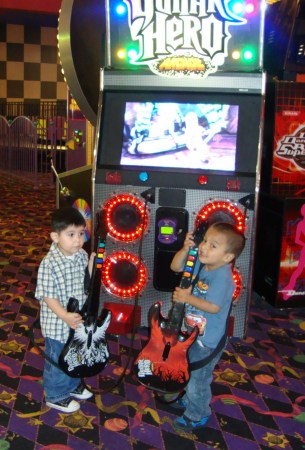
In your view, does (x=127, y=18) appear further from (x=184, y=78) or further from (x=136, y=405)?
(x=136, y=405)

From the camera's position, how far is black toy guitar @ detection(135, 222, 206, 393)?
2.03 m

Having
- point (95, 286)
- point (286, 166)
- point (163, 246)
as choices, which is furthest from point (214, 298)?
point (286, 166)

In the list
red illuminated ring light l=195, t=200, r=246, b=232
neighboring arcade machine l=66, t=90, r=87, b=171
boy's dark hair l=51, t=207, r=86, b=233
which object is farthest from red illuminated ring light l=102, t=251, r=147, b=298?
neighboring arcade machine l=66, t=90, r=87, b=171

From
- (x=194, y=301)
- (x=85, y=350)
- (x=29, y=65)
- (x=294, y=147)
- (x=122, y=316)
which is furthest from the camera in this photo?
(x=29, y=65)

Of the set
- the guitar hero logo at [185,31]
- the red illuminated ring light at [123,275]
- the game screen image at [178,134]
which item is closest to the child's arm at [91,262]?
the red illuminated ring light at [123,275]

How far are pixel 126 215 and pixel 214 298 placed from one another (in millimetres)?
805

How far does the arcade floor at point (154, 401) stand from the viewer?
2021 mm

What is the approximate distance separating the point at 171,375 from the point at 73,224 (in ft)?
2.28

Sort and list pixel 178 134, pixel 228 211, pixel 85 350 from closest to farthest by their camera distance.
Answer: pixel 85 350 < pixel 228 211 < pixel 178 134

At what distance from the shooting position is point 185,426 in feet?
6.87

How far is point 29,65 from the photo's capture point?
12.2m

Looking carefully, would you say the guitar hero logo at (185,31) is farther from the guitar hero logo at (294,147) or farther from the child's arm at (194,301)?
the child's arm at (194,301)

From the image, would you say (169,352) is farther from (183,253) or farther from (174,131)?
(174,131)

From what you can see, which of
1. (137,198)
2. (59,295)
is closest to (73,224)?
(59,295)
